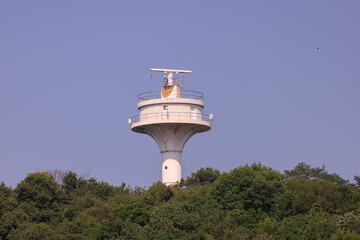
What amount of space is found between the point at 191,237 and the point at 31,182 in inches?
760

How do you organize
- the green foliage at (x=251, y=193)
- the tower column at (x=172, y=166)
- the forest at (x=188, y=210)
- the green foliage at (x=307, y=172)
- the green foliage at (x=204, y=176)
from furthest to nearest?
the green foliage at (x=307, y=172) → the green foliage at (x=204, y=176) → the tower column at (x=172, y=166) → the green foliage at (x=251, y=193) → the forest at (x=188, y=210)

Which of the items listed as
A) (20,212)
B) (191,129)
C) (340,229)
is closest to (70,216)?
(20,212)

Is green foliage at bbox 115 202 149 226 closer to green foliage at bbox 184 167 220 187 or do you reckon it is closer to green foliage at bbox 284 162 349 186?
green foliage at bbox 184 167 220 187

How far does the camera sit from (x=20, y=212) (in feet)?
187

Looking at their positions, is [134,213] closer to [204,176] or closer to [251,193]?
[251,193]

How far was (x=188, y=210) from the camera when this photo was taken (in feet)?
174

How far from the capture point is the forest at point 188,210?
4834 cm

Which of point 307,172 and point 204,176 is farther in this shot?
point 307,172

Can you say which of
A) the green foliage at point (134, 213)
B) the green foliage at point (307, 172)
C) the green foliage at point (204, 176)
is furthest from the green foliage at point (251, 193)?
the green foliage at point (307, 172)

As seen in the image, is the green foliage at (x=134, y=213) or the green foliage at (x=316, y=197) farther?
the green foliage at (x=316, y=197)

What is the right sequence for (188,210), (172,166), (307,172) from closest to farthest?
(188,210)
(172,166)
(307,172)

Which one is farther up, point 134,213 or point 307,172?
point 307,172

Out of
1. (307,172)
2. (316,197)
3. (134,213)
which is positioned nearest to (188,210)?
(134,213)

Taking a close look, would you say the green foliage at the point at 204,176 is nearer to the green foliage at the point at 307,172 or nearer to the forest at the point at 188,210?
the forest at the point at 188,210
